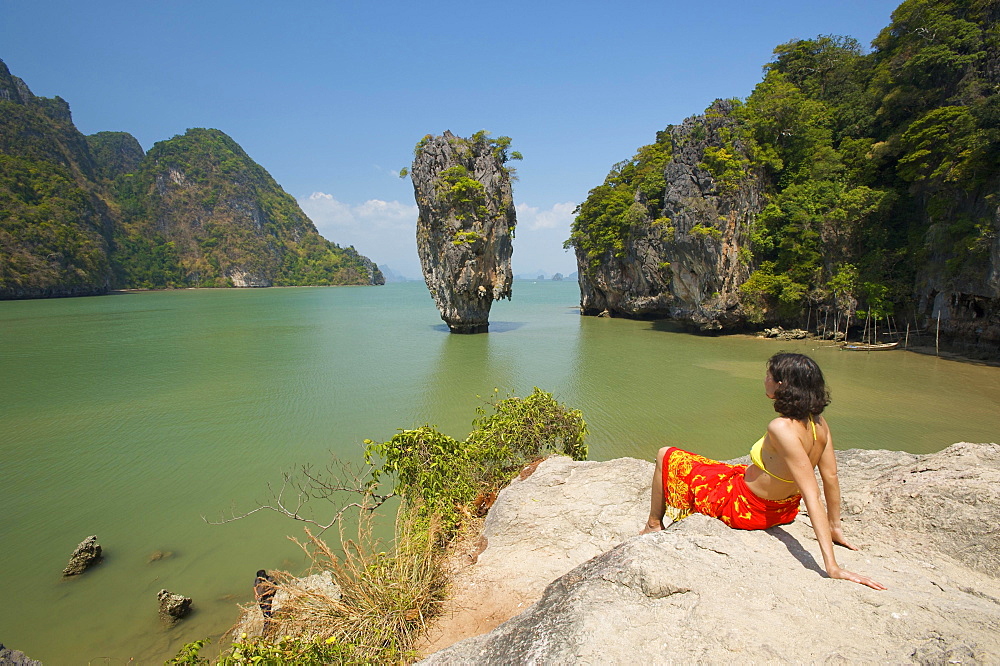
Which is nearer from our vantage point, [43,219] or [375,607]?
[375,607]

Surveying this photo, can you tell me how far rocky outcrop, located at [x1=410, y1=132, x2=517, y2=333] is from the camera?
22.4 metres

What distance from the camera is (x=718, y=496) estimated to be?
8.66 ft

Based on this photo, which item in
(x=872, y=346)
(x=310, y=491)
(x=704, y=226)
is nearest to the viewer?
(x=310, y=491)

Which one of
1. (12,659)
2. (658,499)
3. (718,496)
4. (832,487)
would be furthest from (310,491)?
(832,487)

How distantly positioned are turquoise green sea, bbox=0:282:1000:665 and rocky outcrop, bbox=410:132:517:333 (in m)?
2.77

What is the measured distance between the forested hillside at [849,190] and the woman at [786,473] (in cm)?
1730

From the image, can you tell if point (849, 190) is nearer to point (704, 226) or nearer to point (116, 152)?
point (704, 226)

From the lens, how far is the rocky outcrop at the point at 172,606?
4.95m

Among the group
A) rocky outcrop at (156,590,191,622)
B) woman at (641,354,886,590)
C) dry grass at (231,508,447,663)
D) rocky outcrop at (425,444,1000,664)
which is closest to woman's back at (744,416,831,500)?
woman at (641,354,886,590)

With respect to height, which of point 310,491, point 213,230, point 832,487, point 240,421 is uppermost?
point 213,230

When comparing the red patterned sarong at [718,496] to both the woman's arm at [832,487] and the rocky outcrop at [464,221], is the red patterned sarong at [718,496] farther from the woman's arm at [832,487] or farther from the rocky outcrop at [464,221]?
the rocky outcrop at [464,221]

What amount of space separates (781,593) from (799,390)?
953 millimetres

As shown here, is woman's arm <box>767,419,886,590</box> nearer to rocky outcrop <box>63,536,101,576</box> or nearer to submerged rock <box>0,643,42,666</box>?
submerged rock <box>0,643,42,666</box>

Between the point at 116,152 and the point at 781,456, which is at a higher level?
the point at 116,152
